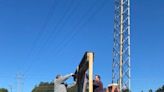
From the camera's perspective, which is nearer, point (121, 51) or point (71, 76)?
point (71, 76)

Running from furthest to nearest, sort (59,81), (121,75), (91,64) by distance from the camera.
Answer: (121,75) → (59,81) → (91,64)

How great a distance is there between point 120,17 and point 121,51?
12.1ft

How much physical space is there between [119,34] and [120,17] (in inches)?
66.8

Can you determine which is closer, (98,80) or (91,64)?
(91,64)

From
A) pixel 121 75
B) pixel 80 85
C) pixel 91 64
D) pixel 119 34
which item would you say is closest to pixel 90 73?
pixel 91 64

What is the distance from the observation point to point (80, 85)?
1216cm

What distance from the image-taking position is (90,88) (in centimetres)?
962

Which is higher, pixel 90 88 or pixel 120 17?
pixel 120 17

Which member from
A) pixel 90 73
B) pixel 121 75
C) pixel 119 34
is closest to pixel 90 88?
pixel 90 73

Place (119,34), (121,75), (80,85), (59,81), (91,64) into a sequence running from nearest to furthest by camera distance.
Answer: (91,64) → (80,85) → (59,81) → (121,75) → (119,34)

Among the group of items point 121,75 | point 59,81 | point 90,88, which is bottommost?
point 90,88

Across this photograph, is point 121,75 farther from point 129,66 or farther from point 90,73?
point 90,73

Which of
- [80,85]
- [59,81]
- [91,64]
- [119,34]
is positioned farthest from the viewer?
[119,34]

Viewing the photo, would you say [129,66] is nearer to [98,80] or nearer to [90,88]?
[98,80]
